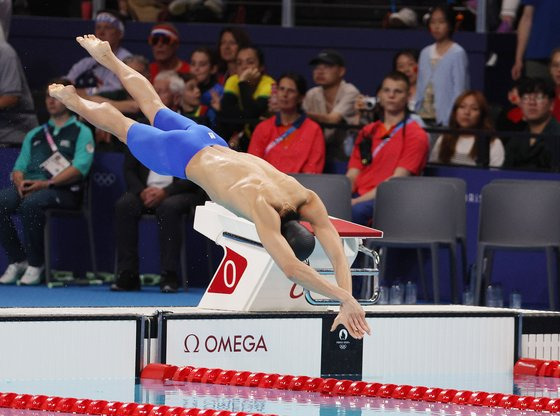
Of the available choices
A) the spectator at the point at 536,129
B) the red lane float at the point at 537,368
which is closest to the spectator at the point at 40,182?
the spectator at the point at 536,129

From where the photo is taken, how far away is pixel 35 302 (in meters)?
11.1

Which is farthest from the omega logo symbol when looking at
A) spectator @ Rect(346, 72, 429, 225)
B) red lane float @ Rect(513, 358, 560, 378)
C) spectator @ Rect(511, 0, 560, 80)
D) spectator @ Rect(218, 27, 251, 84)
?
spectator @ Rect(511, 0, 560, 80)

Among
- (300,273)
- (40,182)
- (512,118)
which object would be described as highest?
(512,118)

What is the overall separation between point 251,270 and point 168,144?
1.07 m

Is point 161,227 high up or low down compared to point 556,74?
down

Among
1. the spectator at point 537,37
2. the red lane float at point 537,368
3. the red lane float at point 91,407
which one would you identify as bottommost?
the red lane float at point 537,368

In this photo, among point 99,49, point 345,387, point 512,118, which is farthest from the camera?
point 512,118

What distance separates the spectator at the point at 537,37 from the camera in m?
13.1

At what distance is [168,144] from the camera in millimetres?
8648

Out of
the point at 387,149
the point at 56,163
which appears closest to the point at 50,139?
the point at 56,163

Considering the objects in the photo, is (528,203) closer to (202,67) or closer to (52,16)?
(202,67)

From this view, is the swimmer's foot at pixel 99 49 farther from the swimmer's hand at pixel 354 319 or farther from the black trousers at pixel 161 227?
the black trousers at pixel 161 227

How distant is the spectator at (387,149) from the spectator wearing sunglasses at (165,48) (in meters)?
2.31

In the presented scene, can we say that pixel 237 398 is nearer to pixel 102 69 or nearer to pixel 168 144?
pixel 168 144
